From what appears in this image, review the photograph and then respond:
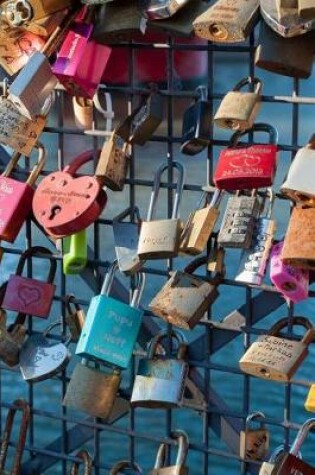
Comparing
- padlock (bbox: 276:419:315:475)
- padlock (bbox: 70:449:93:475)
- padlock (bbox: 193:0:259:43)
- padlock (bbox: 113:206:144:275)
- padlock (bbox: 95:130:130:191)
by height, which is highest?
padlock (bbox: 193:0:259:43)

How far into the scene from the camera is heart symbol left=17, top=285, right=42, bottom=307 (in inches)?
59.1

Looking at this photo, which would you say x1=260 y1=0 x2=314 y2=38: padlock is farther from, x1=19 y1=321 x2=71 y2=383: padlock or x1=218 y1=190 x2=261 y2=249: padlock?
x1=19 y1=321 x2=71 y2=383: padlock

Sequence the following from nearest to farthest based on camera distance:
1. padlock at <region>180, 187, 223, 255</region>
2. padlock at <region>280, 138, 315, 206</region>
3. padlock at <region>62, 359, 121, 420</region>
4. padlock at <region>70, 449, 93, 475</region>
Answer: padlock at <region>280, 138, 315, 206</region>
padlock at <region>180, 187, 223, 255</region>
padlock at <region>62, 359, 121, 420</region>
padlock at <region>70, 449, 93, 475</region>

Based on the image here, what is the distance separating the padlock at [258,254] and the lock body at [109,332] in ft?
0.57

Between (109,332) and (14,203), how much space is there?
0.23 m

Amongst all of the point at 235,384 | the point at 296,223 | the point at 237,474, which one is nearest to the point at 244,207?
the point at 296,223

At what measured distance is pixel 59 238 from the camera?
4.76ft

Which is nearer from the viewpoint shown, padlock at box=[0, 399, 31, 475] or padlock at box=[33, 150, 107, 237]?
padlock at box=[33, 150, 107, 237]

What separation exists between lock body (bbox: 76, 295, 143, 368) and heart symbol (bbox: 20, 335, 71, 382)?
0.11 meters

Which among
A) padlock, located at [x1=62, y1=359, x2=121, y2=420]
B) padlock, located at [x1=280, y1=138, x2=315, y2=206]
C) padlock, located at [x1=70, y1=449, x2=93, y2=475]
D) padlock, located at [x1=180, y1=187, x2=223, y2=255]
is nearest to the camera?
padlock, located at [x1=280, y1=138, x2=315, y2=206]

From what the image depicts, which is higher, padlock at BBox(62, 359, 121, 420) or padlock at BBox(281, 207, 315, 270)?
padlock at BBox(281, 207, 315, 270)

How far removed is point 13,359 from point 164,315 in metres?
0.28

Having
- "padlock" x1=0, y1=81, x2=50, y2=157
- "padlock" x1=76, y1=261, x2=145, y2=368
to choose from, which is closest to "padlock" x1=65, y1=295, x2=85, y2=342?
"padlock" x1=76, y1=261, x2=145, y2=368

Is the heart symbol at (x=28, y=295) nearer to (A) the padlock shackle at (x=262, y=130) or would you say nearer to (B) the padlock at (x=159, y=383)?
(B) the padlock at (x=159, y=383)
